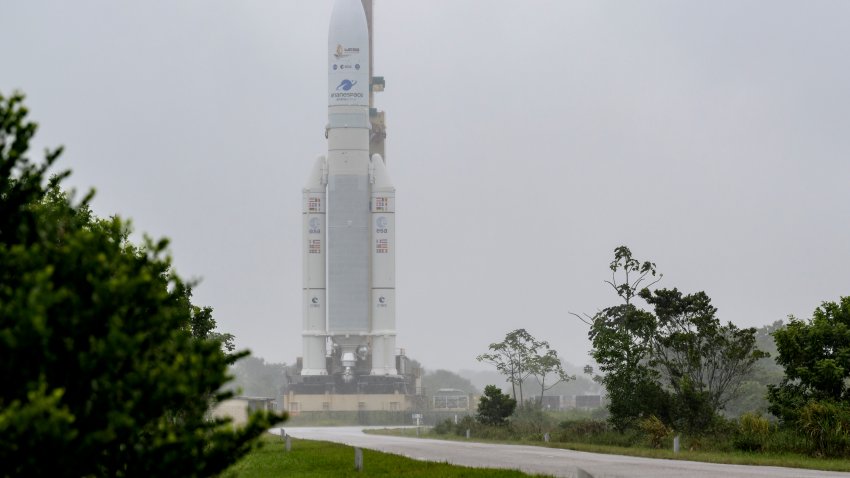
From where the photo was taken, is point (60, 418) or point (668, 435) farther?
point (668, 435)

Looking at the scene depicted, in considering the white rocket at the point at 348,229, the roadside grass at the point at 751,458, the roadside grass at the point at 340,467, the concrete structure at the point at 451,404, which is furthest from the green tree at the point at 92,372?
the concrete structure at the point at 451,404

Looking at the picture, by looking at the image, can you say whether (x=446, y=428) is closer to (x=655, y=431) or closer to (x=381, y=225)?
(x=381, y=225)

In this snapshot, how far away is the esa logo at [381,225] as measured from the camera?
315 ft

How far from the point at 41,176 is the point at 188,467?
2.90 metres

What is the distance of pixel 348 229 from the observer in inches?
3735

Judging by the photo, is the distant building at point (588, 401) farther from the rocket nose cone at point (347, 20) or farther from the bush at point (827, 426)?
the bush at point (827, 426)

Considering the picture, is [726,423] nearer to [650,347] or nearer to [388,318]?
[650,347]

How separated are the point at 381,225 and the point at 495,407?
35.9m

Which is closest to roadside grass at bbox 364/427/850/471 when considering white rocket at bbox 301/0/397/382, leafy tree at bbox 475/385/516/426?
leafy tree at bbox 475/385/516/426

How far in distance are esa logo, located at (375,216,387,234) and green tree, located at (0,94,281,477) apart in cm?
8792

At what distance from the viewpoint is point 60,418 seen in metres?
6.21

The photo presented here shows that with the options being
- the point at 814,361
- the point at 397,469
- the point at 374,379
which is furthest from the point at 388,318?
the point at 397,469

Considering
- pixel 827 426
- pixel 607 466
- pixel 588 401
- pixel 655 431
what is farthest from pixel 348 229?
pixel 607 466

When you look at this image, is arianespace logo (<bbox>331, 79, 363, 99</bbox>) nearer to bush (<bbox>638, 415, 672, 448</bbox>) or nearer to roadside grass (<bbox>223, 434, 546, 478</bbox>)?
bush (<bbox>638, 415, 672, 448</bbox>)
